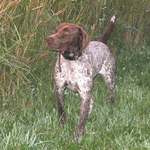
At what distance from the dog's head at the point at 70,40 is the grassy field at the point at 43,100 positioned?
59cm

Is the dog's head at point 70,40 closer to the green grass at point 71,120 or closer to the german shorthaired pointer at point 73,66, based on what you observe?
the german shorthaired pointer at point 73,66

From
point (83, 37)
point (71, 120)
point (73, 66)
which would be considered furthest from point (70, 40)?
point (71, 120)

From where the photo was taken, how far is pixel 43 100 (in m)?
7.69

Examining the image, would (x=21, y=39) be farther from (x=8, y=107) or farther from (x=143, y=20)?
(x=143, y=20)

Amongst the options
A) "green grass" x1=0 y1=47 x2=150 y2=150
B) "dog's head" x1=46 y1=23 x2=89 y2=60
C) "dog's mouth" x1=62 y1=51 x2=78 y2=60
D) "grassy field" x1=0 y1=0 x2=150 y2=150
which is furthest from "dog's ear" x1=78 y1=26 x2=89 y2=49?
"green grass" x1=0 y1=47 x2=150 y2=150

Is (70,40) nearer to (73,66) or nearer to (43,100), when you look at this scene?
(73,66)

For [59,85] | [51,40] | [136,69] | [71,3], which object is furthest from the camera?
[136,69]

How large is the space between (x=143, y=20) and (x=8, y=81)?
4.70 m

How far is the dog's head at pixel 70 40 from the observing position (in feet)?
21.6

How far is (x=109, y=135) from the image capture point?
6562 mm

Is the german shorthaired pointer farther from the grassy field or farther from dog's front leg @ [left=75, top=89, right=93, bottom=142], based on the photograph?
the grassy field

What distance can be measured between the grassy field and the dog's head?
594 millimetres

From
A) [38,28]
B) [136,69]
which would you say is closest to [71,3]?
[38,28]

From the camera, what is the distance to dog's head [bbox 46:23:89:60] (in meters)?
6.59
